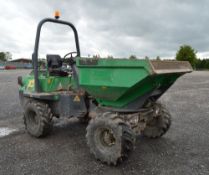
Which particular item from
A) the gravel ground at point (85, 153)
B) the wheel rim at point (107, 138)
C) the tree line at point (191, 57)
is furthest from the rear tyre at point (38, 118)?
the tree line at point (191, 57)

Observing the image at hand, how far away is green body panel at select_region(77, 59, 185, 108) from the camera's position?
10.7 ft

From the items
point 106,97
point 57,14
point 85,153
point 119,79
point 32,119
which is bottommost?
point 85,153

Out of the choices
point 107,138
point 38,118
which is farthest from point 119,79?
point 38,118

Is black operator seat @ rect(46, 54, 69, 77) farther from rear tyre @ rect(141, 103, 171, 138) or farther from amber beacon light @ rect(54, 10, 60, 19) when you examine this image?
rear tyre @ rect(141, 103, 171, 138)

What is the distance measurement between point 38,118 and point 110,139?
174 cm

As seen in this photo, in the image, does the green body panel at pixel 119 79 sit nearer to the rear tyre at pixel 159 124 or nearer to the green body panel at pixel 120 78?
the green body panel at pixel 120 78

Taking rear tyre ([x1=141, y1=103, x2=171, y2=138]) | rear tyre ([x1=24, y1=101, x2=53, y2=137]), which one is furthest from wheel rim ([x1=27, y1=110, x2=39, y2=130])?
rear tyre ([x1=141, y1=103, x2=171, y2=138])

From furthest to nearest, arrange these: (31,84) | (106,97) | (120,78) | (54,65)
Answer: (31,84) < (54,65) < (106,97) < (120,78)

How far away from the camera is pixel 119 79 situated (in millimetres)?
3471

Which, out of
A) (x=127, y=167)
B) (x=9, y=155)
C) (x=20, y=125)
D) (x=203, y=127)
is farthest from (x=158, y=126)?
(x=20, y=125)

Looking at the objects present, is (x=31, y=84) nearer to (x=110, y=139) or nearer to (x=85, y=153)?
(x=85, y=153)

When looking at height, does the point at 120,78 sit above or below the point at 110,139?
above

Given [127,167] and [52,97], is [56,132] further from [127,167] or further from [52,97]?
[127,167]

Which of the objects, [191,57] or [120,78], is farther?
[191,57]
